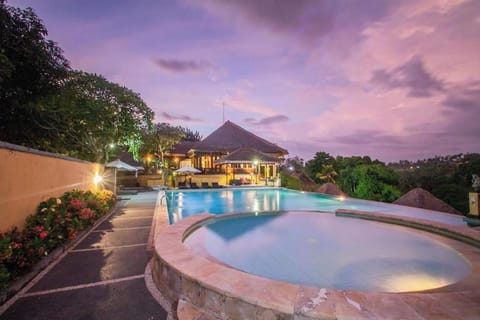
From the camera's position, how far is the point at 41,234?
429 cm

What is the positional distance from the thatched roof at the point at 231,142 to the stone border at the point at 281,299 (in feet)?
74.2

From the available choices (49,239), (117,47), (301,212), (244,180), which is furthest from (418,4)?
(244,180)

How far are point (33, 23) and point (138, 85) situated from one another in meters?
12.4

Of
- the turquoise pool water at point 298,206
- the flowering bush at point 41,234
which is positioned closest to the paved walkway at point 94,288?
the flowering bush at point 41,234

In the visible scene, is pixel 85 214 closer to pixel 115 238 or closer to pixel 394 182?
pixel 115 238

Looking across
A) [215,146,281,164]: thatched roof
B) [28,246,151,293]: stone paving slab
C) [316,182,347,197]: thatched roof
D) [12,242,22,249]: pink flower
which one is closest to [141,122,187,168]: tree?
[215,146,281,164]: thatched roof

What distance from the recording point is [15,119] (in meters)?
8.98

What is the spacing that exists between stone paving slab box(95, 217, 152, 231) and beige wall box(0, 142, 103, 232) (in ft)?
5.31

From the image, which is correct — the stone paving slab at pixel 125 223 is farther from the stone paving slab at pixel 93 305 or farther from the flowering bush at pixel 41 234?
the stone paving slab at pixel 93 305

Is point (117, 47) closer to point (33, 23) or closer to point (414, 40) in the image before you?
point (33, 23)

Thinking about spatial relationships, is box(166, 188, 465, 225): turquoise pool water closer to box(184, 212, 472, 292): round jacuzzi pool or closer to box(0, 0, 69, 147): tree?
box(184, 212, 472, 292): round jacuzzi pool

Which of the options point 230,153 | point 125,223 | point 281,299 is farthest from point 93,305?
point 230,153

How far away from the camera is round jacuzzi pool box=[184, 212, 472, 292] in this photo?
467 cm

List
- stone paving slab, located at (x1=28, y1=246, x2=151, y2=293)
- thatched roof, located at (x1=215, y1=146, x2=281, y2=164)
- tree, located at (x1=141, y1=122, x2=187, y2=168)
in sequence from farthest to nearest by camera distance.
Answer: tree, located at (x1=141, y1=122, x2=187, y2=168) → thatched roof, located at (x1=215, y1=146, x2=281, y2=164) → stone paving slab, located at (x1=28, y1=246, x2=151, y2=293)
